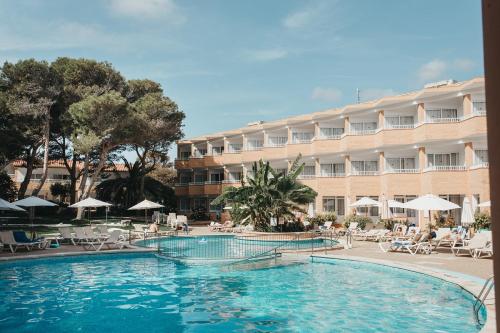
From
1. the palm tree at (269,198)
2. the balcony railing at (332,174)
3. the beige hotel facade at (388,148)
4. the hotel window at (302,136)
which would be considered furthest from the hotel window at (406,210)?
the hotel window at (302,136)

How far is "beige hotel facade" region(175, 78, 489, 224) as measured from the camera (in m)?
30.6

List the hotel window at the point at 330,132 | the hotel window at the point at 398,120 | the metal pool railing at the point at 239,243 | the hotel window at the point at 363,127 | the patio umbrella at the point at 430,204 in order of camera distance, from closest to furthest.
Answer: the patio umbrella at the point at 430,204 → the metal pool railing at the point at 239,243 → the hotel window at the point at 398,120 → the hotel window at the point at 363,127 → the hotel window at the point at 330,132

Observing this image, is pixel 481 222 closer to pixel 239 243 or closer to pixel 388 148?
pixel 388 148

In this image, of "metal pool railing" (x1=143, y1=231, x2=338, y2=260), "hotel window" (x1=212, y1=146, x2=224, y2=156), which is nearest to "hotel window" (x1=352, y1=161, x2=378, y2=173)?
"metal pool railing" (x1=143, y1=231, x2=338, y2=260)

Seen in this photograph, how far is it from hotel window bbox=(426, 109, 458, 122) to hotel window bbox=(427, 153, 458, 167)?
119 inches

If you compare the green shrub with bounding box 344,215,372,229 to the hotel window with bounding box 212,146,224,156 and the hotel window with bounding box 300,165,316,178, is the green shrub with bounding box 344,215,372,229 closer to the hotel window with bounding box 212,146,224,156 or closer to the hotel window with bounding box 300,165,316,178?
the hotel window with bounding box 300,165,316,178

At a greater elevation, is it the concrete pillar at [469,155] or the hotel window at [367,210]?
the concrete pillar at [469,155]

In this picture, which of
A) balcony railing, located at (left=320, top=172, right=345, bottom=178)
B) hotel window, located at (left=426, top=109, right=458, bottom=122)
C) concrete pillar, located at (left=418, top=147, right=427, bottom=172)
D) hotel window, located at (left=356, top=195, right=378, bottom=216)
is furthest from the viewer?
balcony railing, located at (left=320, top=172, right=345, bottom=178)

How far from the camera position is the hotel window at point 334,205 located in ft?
126

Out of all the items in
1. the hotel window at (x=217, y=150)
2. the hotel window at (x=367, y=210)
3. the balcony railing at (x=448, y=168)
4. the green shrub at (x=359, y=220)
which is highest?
the hotel window at (x=217, y=150)

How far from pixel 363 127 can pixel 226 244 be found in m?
19.4

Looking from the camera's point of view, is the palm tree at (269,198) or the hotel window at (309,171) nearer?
the palm tree at (269,198)

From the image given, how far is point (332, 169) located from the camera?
133 ft

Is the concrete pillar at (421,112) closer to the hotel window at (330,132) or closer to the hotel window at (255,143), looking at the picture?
the hotel window at (330,132)
